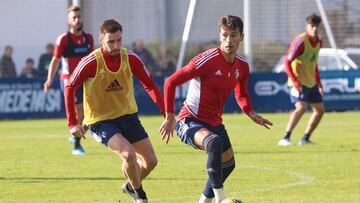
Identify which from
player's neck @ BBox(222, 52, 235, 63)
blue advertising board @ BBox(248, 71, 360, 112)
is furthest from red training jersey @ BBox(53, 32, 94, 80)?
blue advertising board @ BBox(248, 71, 360, 112)

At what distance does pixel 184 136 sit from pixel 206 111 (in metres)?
0.34

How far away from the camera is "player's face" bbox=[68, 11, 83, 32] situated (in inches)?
632

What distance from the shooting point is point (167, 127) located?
31.0ft

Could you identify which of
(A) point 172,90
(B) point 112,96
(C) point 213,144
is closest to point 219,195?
(C) point 213,144

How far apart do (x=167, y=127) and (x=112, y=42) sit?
46.6 inches

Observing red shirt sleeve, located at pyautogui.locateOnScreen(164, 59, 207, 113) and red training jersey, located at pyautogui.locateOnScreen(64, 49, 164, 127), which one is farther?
red training jersey, located at pyautogui.locateOnScreen(64, 49, 164, 127)

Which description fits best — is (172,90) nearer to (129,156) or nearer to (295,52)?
(129,156)

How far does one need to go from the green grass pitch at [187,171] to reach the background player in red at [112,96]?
2.91 feet

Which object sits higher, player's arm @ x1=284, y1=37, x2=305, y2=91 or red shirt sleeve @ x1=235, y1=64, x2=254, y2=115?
red shirt sleeve @ x1=235, y1=64, x2=254, y2=115

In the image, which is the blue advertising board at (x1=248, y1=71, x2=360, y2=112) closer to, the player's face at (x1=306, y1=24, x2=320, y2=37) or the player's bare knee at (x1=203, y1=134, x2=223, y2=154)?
the player's face at (x1=306, y1=24, x2=320, y2=37)

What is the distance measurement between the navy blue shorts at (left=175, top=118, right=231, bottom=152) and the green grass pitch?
3.15 feet

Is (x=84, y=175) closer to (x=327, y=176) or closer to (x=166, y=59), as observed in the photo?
(x=327, y=176)

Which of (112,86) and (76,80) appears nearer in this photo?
(76,80)

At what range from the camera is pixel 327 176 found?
12742 mm
